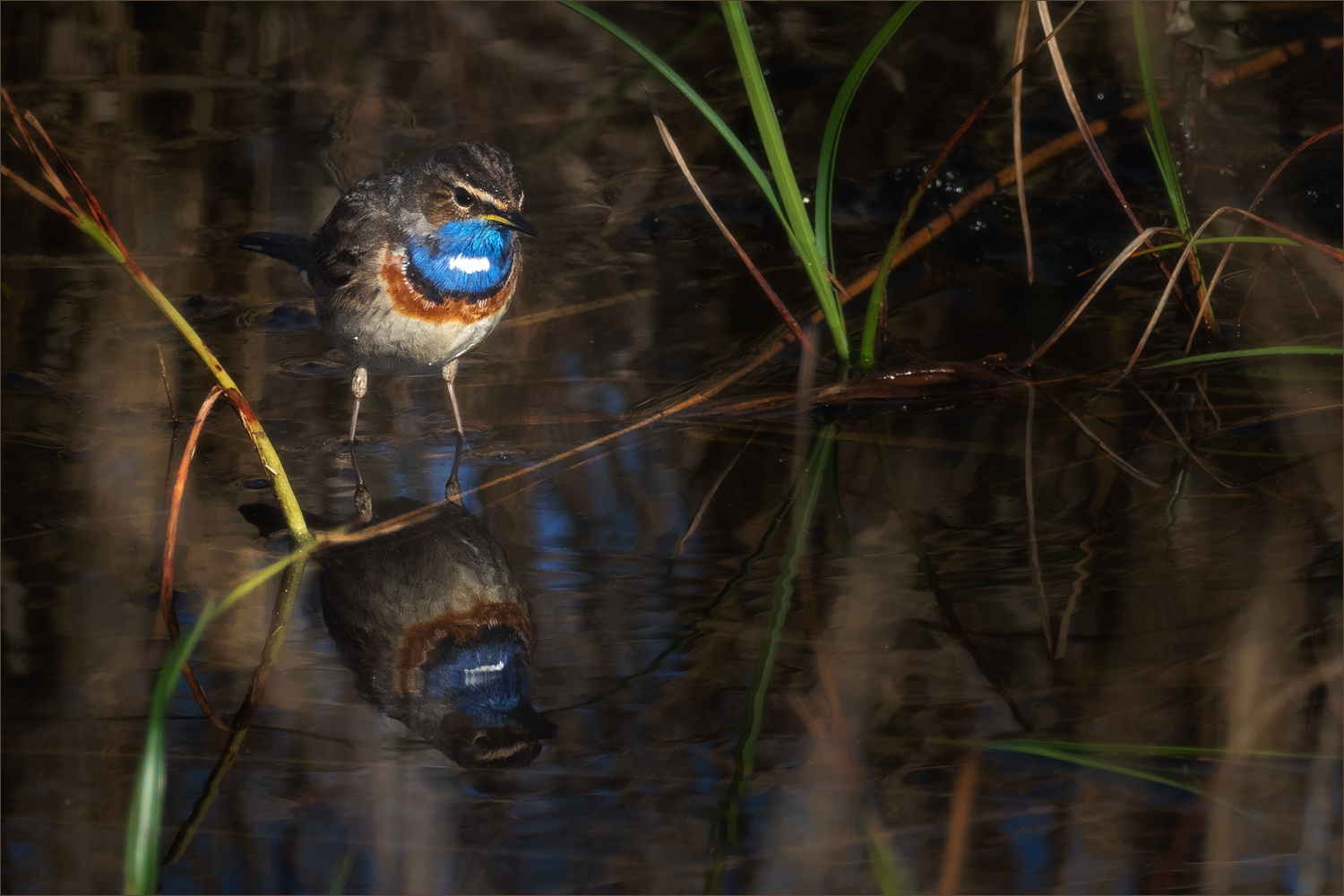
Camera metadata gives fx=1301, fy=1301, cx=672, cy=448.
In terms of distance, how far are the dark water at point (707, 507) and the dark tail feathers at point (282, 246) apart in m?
0.25

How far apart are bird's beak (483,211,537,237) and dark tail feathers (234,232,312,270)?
1.01 meters

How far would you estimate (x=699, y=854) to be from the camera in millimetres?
2705

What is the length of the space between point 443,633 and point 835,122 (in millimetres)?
2135

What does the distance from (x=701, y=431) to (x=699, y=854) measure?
6.66ft

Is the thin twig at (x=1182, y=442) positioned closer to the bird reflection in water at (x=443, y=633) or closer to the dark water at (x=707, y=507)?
the dark water at (x=707, y=507)

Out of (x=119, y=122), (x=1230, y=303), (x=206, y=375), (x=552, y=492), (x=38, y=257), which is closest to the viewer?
(x=552, y=492)

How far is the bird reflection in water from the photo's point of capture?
307cm

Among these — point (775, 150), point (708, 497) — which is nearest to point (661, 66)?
point (775, 150)

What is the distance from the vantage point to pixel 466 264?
14.9 ft

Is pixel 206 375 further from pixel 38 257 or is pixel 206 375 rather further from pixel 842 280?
pixel 842 280

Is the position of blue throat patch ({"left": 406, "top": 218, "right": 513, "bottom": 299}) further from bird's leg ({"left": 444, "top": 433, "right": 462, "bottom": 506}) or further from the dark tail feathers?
the dark tail feathers

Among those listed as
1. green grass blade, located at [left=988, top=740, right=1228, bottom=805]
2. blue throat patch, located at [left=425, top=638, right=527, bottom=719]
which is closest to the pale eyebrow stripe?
blue throat patch, located at [left=425, top=638, right=527, bottom=719]

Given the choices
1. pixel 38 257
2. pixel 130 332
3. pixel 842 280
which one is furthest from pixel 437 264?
pixel 38 257

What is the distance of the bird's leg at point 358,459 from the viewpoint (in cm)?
403
